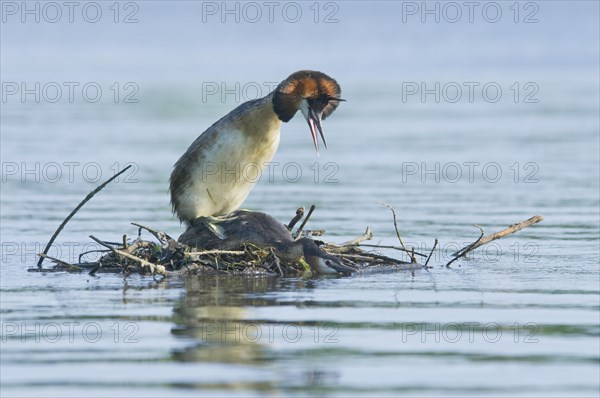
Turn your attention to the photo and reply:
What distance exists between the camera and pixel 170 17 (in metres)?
100

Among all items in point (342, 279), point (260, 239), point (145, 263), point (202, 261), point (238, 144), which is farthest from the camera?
point (238, 144)

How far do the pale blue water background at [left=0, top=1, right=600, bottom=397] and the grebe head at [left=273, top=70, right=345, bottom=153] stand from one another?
1540 millimetres

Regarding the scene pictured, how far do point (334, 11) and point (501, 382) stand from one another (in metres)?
94.4

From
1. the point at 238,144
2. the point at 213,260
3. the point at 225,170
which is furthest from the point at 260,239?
the point at 238,144

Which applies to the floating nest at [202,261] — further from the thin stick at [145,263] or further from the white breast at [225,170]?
the white breast at [225,170]

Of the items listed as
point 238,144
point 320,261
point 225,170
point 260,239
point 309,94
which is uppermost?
point 309,94

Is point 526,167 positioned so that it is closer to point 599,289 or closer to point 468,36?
point 599,289

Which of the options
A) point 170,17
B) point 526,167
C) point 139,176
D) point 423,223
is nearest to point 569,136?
point 526,167

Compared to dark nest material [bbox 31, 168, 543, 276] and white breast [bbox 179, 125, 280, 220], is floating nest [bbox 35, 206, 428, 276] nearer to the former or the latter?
dark nest material [bbox 31, 168, 543, 276]

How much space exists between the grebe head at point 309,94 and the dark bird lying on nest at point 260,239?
3.36 ft

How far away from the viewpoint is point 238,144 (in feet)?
49.8

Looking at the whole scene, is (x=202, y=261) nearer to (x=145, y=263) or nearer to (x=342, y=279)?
(x=145, y=263)

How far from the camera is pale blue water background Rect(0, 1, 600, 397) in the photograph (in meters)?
10.5

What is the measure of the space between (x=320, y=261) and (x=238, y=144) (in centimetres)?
136
